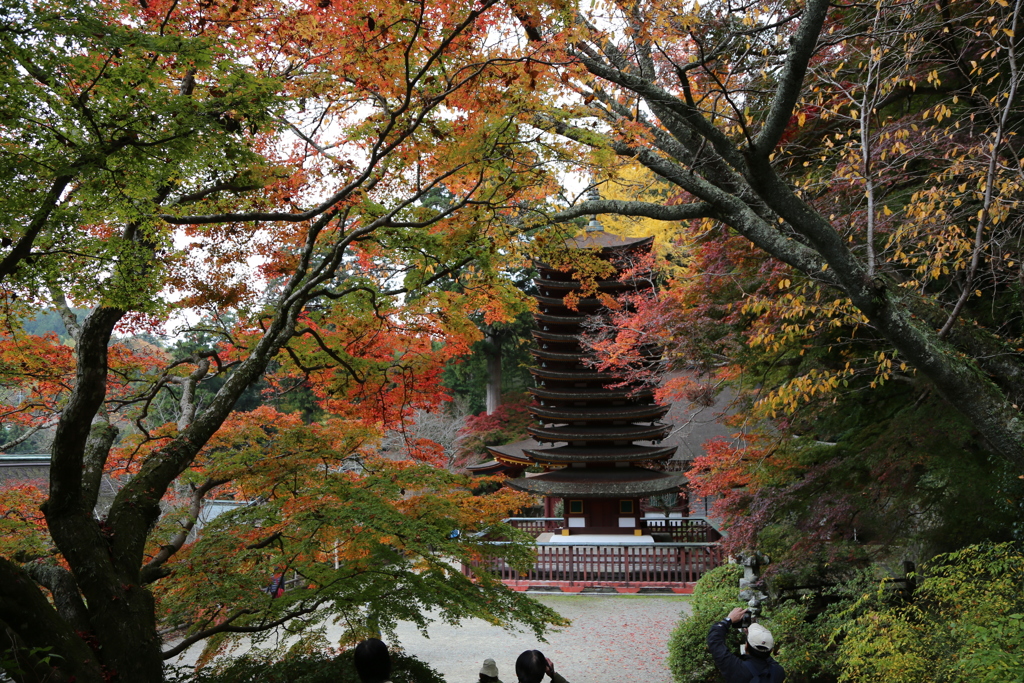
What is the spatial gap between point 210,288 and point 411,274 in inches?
100

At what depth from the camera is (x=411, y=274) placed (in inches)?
231

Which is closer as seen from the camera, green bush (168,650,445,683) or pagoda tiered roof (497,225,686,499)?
green bush (168,650,445,683)

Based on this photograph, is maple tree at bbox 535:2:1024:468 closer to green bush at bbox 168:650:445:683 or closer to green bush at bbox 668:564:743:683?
green bush at bbox 668:564:743:683

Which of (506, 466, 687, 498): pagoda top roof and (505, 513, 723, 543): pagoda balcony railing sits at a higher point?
(506, 466, 687, 498): pagoda top roof

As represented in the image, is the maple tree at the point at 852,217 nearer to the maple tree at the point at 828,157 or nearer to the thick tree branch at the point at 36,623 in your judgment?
the maple tree at the point at 828,157

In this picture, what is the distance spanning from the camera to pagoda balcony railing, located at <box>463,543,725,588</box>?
13.7 metres

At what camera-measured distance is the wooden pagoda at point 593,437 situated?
15.0 metres

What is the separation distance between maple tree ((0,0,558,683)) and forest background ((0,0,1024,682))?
0.03 metres

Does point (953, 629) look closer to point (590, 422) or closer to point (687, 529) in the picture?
point (590, 422)

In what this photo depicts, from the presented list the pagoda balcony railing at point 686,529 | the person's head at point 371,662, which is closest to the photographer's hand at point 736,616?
the person's head at point 371,662

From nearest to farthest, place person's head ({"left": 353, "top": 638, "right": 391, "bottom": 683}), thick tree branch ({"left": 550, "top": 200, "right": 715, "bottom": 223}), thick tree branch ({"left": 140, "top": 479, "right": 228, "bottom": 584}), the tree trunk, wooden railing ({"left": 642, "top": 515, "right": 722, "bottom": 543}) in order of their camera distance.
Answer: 1. person's head ({"left": 353, "top": 638, "right": 391, "bottom": 683})
2. thick tree branch ({"left": 140, "top": 479, "right": 228, "bottom": 584})
3. thick tree branch ({"left": 550, "top": 200, "right": 715, "bottom": 223})
4. wooden railing ({"left": 642, "top": 515, "right": 722, "bottom": 543})
5. the tree trunk

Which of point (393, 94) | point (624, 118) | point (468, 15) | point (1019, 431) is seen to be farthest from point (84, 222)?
point (1019, 431)

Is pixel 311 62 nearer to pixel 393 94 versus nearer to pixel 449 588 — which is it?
pixel 393 94

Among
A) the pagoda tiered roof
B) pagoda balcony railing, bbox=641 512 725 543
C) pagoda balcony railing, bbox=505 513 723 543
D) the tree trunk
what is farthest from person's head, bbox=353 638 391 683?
the tree trunk
